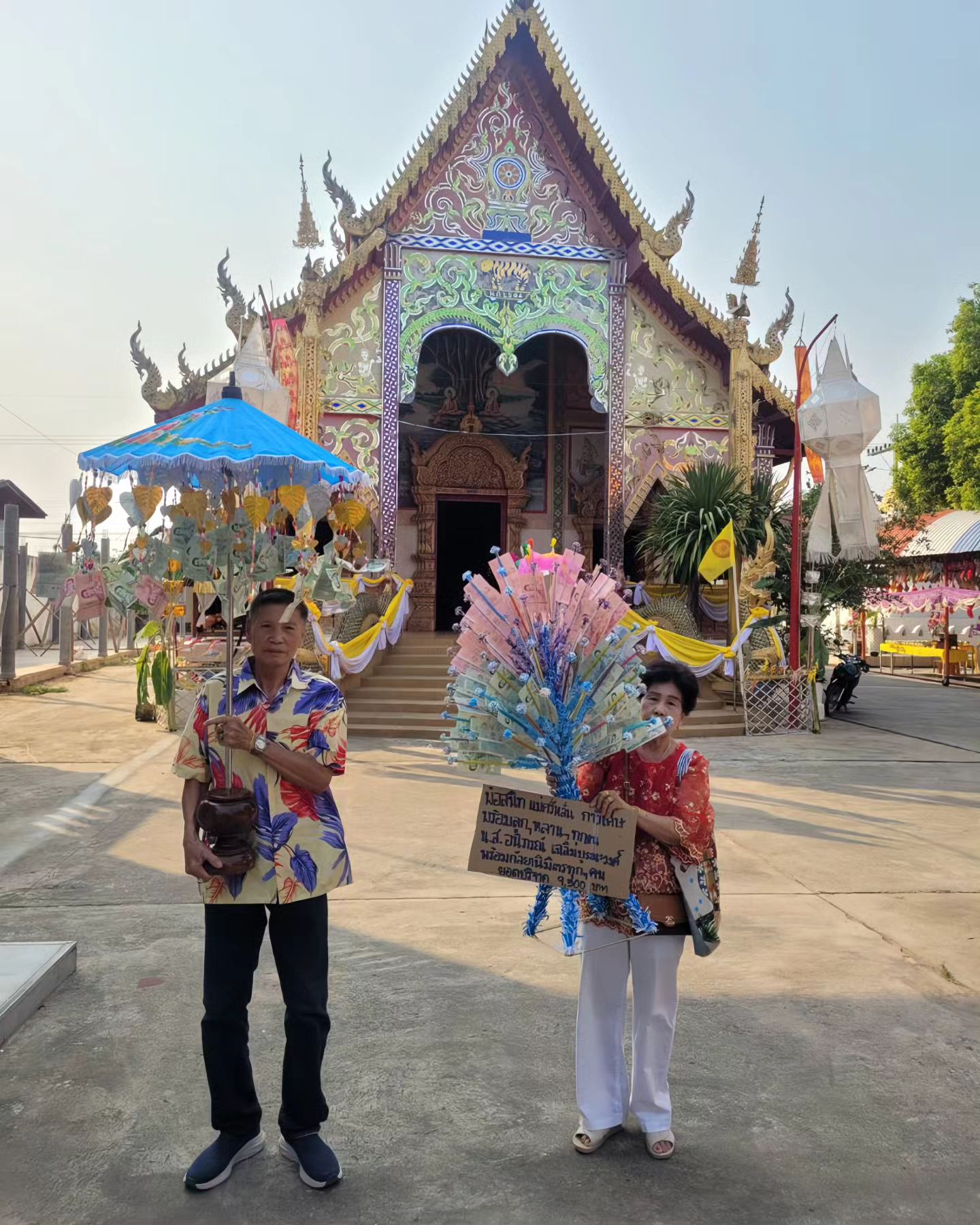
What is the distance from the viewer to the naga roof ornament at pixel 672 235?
14266mm

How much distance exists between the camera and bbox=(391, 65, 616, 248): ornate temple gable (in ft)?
46.4

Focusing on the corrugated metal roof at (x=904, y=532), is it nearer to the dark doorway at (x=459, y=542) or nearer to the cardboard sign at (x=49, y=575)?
the dark doorway at (x=459, y=542)

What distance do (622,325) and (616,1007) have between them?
42.6 ft

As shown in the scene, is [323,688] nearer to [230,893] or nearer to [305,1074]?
[230,893]

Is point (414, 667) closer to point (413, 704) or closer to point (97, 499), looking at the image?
point (413, 704)

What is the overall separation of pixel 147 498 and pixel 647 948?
14.8 feet

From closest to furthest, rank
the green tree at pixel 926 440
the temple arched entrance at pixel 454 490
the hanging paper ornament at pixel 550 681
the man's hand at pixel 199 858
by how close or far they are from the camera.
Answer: the man's hand at pixel 199 858, the hanging paper ornament at pixel 550 681, the temple arched entrance at pixel 454 490, the green tree at pixel 926 440

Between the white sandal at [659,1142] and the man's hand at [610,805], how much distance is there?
36.9 inches

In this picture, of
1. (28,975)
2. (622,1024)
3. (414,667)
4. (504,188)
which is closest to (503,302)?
(504,188)

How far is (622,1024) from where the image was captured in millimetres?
2785

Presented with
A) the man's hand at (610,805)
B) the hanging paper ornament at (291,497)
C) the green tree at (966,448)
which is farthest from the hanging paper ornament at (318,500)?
the green tree at (966,448)

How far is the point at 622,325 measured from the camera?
14531mm

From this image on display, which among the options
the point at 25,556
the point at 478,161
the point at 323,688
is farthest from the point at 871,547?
the point at 25,556

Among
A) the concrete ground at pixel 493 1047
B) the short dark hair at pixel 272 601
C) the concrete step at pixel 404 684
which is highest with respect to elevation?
the short dark hair at pixel 272 601
